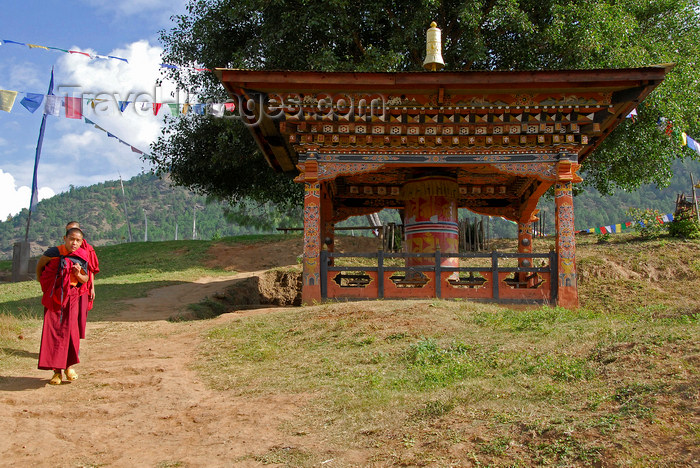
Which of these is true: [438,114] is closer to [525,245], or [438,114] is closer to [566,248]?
[566,248]

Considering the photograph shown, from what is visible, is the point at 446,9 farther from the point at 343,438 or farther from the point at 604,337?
the point at 343,438

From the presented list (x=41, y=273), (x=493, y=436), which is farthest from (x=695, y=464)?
(x=41, y=273)

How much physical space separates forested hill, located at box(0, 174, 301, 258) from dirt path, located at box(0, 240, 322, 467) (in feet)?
288

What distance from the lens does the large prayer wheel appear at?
13992 mm

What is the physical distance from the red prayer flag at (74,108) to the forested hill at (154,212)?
66.0 metres

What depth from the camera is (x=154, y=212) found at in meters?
119

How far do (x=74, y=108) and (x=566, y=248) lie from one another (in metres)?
12.9

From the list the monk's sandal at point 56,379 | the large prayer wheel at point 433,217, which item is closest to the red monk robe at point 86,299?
the monk's sandal at point 56,379

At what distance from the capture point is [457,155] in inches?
493

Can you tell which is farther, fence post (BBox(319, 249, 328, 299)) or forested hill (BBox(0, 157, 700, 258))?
forested hill (BBox(0, 157, 700, 258))

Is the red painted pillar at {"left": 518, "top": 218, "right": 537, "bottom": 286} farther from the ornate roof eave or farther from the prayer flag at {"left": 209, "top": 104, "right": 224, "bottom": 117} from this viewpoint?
the prayer flag at {"left": 209, "top": 104, "right": 224, "bottom": 117}

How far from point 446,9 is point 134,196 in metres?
116

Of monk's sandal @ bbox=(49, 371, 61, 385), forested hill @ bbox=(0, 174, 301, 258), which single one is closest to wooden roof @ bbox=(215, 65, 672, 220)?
monk's sandal @ bbox=(49, 371, 61, 385)

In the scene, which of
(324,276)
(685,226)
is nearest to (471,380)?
(324,276)
